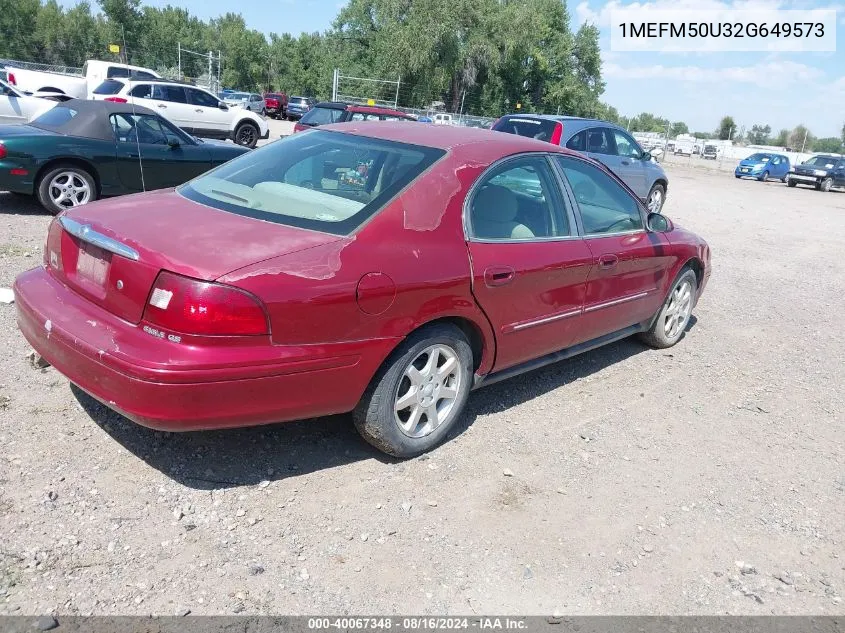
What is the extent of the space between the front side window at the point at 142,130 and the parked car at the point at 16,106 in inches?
216

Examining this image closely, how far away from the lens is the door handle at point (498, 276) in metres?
3.65

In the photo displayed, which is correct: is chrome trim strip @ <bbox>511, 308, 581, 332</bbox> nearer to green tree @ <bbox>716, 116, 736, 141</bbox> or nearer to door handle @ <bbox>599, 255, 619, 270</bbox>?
door handle @ <bbox>599, 255, 619, 270</bbox>

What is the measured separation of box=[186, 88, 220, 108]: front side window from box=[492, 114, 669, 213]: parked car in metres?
10.4

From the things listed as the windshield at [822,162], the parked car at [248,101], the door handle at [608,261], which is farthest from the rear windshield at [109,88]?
the windshield at [822,162]

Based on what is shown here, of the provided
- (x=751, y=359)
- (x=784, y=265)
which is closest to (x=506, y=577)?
(x=751, y=359)

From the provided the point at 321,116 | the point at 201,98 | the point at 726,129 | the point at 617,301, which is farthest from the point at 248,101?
the point at 726,129

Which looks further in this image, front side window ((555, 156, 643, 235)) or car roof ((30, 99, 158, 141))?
car roof ((30, 99, 158, 141))

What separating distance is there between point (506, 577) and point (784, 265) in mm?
9078

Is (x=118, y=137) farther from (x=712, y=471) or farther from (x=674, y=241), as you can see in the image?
(x=712, y=471)

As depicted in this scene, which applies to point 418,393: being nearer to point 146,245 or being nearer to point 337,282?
point 337,282

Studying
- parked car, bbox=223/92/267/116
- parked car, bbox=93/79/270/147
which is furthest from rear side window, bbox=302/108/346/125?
parked car, bbox=223/92/267/116

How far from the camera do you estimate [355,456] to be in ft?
12.0

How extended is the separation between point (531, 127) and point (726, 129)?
86.8m

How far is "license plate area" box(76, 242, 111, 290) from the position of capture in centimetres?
306
